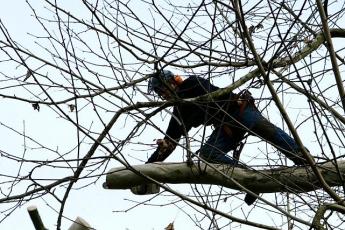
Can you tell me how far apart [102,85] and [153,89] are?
82 cm

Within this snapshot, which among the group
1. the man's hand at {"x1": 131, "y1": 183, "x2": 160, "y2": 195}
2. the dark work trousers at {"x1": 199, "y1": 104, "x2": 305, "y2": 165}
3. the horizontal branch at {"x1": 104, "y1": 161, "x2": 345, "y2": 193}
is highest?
the dark work trousers at {"x1": 199, "y1": 104, "x2": 305, "y2": 165}

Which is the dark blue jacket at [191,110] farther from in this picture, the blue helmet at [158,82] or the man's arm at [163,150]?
the blue helmet at [158,82]

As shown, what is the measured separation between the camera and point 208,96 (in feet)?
14.5

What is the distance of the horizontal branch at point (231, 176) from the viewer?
4445 millimetres

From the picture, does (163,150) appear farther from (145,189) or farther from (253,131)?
(253,131)

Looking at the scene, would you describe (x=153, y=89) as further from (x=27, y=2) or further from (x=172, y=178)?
(x=27, y=2)

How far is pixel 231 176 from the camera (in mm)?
4543

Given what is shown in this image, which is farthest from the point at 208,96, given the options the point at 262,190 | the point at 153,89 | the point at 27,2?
the point at 27,2

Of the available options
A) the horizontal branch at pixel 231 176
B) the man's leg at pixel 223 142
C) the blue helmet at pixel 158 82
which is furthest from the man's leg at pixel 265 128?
the blue helmet at pixel 158 82

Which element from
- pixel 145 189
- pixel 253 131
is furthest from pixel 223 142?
pixel 145 189

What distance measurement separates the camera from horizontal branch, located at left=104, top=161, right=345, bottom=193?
14.6 ft

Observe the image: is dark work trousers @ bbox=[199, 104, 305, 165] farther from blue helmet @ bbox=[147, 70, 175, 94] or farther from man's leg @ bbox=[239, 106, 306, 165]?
blue helmet @ bbox=[147, 70, 175, 94]

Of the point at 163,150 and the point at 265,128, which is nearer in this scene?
the point at 163,150

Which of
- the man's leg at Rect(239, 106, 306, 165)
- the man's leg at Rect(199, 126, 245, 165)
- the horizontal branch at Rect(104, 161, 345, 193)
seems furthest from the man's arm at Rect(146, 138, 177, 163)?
the man's leg at Rect(239, 106, 306, 165)
